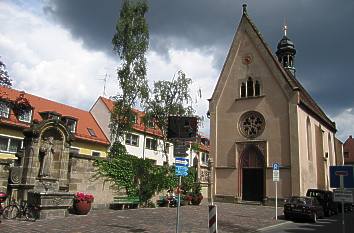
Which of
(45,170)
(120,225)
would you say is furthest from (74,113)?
(120,225)

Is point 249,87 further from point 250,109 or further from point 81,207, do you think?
point 81,207

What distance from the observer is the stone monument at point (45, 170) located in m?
16.6

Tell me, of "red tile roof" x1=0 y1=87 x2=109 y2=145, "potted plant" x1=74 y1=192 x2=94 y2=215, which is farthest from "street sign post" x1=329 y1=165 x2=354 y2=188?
"red tile roof" x1=0 y1=87 x2=109 y2=145

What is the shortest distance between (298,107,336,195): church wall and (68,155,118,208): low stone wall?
16490 millimetres

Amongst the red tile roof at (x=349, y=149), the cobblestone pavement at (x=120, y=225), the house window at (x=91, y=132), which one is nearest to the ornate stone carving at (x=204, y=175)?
the house window at (x=91, y=132)

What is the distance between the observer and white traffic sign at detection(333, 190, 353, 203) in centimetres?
1276

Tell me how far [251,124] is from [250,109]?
1.38 m

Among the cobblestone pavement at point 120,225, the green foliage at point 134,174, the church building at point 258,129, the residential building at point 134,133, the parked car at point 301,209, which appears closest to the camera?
the cobblestone pavement at point 120,225

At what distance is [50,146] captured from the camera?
62.4 feet

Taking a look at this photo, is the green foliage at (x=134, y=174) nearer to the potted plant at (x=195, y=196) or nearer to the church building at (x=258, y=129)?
the potted plant at (x=195, y=196)

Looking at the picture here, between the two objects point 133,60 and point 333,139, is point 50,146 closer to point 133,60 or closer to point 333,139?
point 133,60

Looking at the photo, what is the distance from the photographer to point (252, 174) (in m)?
34.2

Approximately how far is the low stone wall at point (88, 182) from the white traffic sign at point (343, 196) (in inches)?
513

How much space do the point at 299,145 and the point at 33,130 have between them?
21607mm
